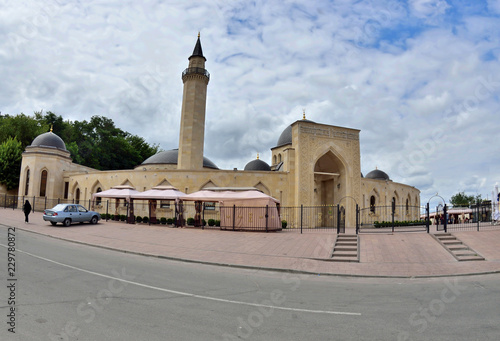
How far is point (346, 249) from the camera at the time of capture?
1317cm

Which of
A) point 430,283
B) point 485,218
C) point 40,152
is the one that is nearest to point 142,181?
point 40,152


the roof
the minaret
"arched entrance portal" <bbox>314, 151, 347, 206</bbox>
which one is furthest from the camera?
the roof

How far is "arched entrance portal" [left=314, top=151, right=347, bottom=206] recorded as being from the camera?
26.8 metres

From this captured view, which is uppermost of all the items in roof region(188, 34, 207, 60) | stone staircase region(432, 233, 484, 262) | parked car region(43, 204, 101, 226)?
roof region(188, 34, 207, 60)

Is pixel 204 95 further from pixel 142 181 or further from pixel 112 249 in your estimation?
pixel 112 249

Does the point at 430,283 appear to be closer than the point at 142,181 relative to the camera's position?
Yes

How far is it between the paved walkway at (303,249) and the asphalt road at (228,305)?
122 cm

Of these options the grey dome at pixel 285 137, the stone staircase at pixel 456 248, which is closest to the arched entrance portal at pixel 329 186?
the grey dome at pixel 285 137

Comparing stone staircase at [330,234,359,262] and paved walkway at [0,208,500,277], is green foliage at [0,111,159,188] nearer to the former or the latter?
paved walkway at [0,208,500,277]

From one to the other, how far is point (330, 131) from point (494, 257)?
15778 millimetres

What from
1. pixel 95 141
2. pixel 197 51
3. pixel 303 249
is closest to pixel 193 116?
pixel 197 51

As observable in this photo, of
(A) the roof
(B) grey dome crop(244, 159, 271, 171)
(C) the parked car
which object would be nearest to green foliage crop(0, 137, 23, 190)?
(C) the parked car

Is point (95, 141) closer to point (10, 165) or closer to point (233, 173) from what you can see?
point (10, 165)

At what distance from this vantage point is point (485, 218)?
75.0 feet
